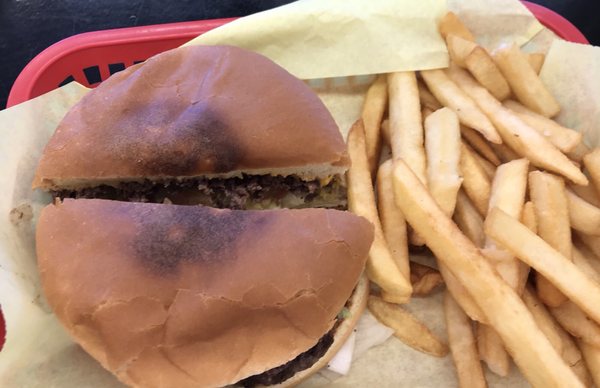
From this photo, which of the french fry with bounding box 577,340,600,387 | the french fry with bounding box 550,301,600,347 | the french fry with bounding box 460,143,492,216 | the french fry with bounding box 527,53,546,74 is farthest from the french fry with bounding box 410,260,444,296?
the french fry with bounding box 527,53,546,74

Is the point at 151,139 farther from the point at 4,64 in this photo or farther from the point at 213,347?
the point at 4,64

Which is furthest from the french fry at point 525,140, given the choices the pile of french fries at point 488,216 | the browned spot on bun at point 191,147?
the browned spot on bun at point 191,147

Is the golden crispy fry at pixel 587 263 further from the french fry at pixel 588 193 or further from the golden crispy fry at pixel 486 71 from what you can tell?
the golden crispy fry at pixel 486 71

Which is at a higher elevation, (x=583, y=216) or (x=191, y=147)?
(x=191, y=147)

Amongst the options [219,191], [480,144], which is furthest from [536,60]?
[219,191]

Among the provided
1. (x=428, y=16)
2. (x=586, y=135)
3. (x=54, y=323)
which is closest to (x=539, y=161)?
(x=586, y=135)

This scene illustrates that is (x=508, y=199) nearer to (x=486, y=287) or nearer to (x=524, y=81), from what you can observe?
(x=486, y=287)
